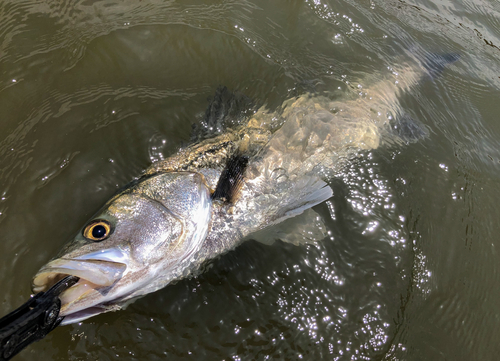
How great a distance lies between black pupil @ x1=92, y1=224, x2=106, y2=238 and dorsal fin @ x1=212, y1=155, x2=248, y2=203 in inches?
36.3

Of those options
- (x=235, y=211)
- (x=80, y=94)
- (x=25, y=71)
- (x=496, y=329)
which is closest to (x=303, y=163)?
(x=235, y=211)

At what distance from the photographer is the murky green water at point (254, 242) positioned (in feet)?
8.34

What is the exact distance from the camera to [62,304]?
1.94m

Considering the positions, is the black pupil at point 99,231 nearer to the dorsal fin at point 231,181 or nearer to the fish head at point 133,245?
the fish head at point 133,245

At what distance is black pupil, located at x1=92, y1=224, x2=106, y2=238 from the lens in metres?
2.26

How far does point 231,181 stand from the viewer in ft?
9.54

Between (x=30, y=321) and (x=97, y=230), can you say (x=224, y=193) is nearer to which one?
(x=97, y=230)

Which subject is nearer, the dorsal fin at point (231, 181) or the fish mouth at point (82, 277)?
the fish mouth at point (82, 277)

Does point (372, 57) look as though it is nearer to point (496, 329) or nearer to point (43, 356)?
point (496, 329)

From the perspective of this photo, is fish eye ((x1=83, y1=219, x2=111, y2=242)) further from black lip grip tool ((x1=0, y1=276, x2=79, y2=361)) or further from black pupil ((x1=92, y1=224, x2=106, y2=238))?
black lip grip tool ((x1=0, y1=276, x2=79, y2=361))

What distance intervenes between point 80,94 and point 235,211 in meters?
2.21

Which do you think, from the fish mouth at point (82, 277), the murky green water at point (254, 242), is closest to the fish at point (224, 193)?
the fish mouth at point (82, 277)

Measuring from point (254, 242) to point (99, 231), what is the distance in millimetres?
1320

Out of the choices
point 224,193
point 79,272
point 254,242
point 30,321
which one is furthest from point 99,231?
point 254,242
